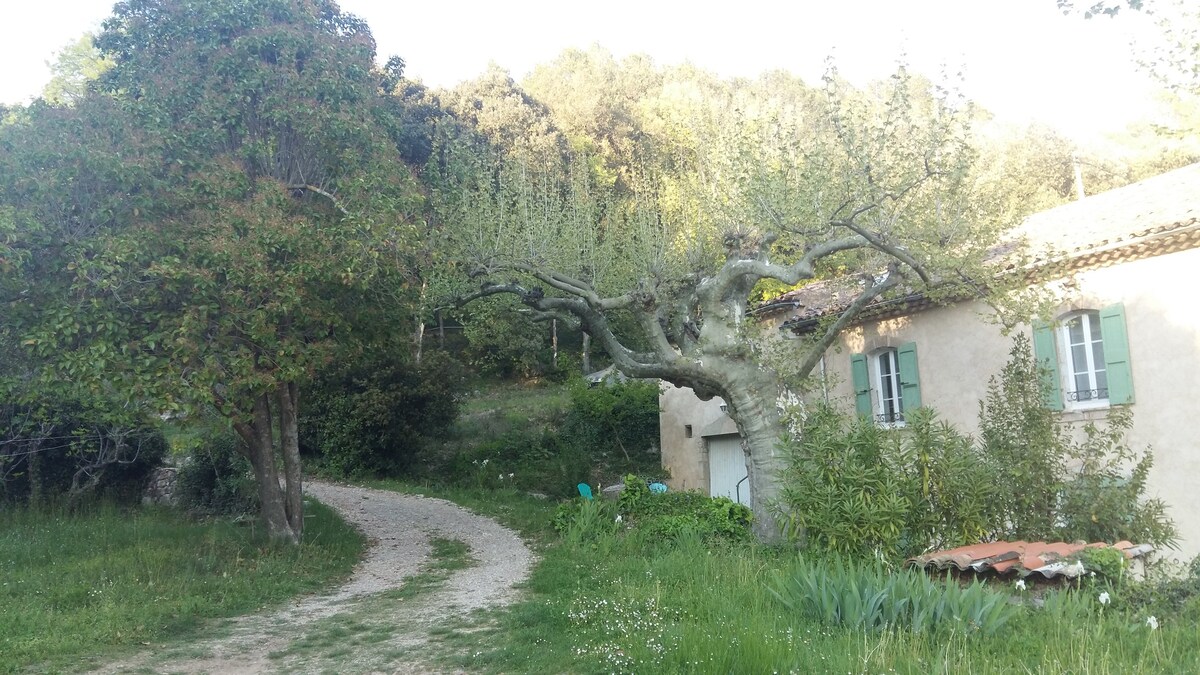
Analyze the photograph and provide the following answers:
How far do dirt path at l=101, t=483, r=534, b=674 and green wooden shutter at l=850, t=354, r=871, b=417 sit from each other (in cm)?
712

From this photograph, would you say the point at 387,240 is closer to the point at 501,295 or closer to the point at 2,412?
the point at 501,295

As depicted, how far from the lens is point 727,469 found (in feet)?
65.3

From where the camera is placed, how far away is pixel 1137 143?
2684 centimetres

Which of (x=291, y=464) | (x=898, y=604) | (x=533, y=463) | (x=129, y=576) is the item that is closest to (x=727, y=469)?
(x=533, y=463)

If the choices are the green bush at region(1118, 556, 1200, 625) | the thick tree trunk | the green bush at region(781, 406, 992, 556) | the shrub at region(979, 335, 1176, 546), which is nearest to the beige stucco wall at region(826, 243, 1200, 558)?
the thick tree trunk

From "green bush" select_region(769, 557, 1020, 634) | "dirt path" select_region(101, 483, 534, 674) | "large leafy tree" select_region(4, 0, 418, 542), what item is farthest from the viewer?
"large leafy tree" select_region(4, 0, 418, 542)

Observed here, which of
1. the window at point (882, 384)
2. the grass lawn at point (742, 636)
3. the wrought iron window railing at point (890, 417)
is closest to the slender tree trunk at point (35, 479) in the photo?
the grass lawn at point (742, 636)

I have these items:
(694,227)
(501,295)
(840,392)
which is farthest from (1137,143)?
(501,295)

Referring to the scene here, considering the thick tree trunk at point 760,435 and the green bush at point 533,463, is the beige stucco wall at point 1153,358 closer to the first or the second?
the thick tree trunk at point 760,435

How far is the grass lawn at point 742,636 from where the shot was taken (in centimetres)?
522

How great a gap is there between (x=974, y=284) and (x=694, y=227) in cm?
545

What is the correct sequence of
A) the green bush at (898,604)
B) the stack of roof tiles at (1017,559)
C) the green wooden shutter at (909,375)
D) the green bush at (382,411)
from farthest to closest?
1. the green bush at (382,411)
2. the green wooden shutter at (909,375)
3. the stack of roof tiles at (1017,559)
4. the green bush at (898,604)

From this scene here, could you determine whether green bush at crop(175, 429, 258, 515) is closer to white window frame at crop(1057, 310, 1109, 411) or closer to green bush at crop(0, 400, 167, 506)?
green bush at crop(0, 400, 167, 506)

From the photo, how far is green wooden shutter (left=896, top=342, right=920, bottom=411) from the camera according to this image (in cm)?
1530
